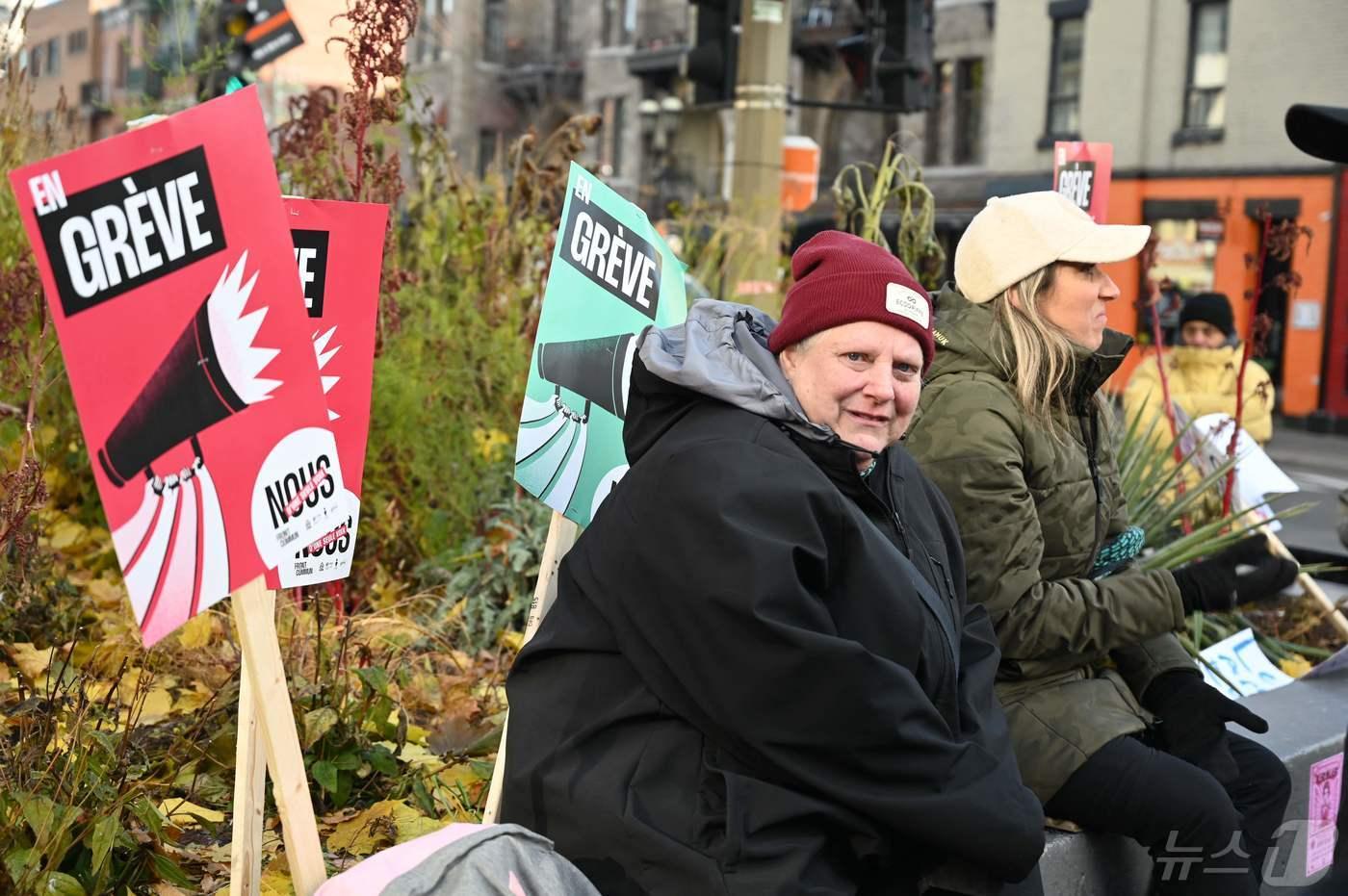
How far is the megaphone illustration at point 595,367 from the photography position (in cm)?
314

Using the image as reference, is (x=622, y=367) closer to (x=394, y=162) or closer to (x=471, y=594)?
(x=394, y=162)

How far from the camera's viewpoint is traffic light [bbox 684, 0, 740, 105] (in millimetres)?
9023

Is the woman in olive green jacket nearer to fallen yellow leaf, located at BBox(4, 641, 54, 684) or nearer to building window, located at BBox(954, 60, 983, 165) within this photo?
fallen yellow leaf, located at BBox(4, 641, 54, 684)

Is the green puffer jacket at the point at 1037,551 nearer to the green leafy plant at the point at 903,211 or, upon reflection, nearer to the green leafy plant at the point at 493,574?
the green leafy plant at the point at 493,574

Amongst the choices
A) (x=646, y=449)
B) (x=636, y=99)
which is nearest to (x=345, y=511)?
(x=646, y=449)

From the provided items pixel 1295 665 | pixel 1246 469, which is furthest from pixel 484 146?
pixel 1295 665

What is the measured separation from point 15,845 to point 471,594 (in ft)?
7.64

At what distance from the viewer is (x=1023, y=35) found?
26.5 m

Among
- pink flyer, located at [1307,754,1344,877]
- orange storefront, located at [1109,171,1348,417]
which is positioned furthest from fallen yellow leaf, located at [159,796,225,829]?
orange storefront, located at [1109,171,1348,417]

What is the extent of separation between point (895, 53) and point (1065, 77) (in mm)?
17310

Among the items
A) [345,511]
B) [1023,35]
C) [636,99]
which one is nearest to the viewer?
[345,511]

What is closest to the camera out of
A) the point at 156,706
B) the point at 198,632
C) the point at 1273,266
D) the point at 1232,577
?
the point at 1232,577

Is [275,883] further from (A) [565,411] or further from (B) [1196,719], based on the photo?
(B) [1196,719]

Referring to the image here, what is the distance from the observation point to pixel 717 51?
29.7 ft
